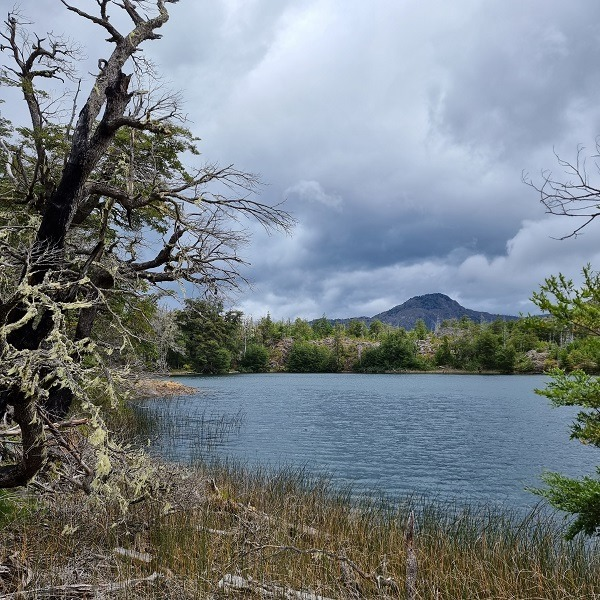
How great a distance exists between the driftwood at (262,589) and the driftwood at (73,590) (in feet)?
2.89

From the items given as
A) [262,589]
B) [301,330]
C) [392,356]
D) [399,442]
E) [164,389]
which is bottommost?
[399,442]

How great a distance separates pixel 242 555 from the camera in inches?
239

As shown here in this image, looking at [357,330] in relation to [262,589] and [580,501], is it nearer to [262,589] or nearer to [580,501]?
[580,501]

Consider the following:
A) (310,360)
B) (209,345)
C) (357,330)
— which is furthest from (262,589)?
(357,330)

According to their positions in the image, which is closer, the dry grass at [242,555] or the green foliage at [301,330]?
the dry grass at [242,555]

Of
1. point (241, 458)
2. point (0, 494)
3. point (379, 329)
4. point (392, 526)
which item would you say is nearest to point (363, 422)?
point (241, 458)

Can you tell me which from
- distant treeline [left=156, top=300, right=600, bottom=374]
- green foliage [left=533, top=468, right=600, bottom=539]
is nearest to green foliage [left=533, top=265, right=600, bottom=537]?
green foliage [left=533, top=468, right=600, bottom=539]

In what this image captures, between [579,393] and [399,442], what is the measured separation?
18.7m

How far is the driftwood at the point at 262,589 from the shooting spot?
17.1 ft

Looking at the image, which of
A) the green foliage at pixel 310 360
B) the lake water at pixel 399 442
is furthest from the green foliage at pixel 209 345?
the lake water at pixel 399 442

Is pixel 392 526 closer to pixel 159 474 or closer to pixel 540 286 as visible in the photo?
pixel 159 474

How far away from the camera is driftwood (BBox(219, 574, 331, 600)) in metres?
5.21

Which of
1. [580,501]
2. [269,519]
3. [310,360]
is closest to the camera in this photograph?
[580,501]

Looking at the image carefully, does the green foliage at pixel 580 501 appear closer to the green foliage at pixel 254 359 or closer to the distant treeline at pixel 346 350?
the distant treeline at pixel 346 350
